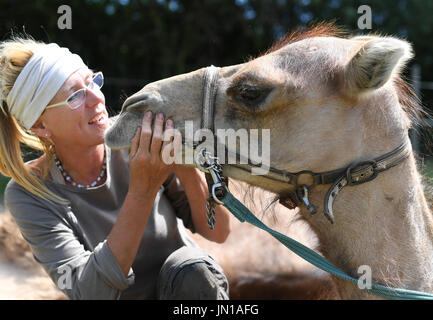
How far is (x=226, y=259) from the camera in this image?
13.2 feet

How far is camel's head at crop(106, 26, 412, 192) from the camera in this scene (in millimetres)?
2240

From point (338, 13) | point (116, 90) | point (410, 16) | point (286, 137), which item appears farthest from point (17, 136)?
point (410, 16)

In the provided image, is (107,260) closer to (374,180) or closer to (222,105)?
(222,105)

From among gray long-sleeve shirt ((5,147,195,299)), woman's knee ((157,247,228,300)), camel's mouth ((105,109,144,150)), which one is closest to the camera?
camel's mouth ((105,109,144,150))

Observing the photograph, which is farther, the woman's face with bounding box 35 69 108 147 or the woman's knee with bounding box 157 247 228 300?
the woman's knee with bounding box 157 247 228 300

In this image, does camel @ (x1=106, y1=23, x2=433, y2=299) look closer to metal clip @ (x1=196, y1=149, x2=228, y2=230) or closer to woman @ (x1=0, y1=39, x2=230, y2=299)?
metal clip @ (x1=196, y1=149, x2=228, y2=230)

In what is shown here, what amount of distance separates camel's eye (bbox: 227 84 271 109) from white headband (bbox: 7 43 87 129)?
3.03 feet

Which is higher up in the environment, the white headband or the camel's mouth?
the white headband

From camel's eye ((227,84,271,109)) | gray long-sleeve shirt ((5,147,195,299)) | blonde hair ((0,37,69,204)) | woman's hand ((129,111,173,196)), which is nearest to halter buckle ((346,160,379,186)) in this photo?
camel's eye ((227,84,271,109))

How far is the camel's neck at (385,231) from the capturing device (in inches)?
89.2

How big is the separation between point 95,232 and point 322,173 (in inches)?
50.8

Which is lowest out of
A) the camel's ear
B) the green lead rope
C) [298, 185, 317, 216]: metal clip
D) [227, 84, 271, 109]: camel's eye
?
the green lead rope

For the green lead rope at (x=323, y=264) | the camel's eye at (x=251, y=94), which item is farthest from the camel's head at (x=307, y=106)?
the green lead rope at (x=323, y=264)

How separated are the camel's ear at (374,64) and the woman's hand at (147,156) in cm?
82
